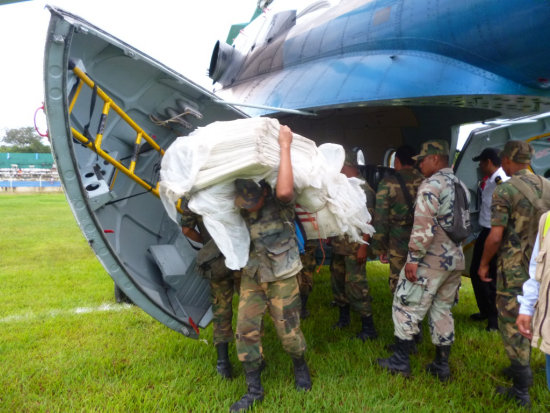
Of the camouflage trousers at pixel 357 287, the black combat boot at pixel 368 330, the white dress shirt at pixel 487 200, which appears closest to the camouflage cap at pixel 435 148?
the camouflage trousers at pixel 357 287

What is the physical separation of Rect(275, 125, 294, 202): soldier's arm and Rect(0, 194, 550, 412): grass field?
1.45 metres

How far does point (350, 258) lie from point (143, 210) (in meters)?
2.07

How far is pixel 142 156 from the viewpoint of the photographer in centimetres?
359

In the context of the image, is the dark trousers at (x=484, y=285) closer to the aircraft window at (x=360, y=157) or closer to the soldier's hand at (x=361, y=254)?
the soldier's hand at (x=361, y=254)

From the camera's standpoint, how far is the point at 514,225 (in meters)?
2.84

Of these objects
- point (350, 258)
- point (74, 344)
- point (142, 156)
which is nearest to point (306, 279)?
point (350, 258)

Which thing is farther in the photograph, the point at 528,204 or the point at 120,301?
the point at 120,301

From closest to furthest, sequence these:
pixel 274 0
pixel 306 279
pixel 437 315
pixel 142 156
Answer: pixel 437 315, pixel 142 156, pixel 306 279, pixel 274 0

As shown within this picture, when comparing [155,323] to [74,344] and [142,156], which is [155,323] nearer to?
[74,344]

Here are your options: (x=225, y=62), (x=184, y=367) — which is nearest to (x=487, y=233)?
(x=184, y=367)

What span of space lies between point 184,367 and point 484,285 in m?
3.34

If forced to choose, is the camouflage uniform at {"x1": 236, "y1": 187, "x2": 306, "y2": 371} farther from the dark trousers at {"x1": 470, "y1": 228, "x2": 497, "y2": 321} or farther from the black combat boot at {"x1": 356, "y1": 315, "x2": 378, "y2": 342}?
the dark trousers at {"x1": 470, "y1": 228, "x2": 497, "y2": 321}

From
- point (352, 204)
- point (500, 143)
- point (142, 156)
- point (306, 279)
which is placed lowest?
point (306, 279)

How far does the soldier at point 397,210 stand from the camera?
140 inches
